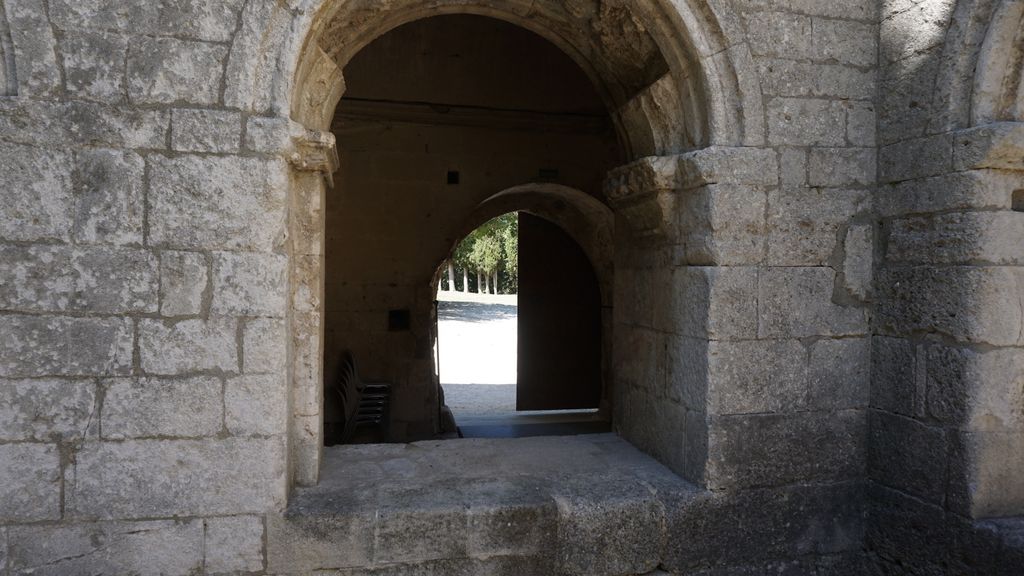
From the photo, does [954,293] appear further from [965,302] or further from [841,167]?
[841,167]

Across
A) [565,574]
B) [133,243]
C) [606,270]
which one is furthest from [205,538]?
[606,270]

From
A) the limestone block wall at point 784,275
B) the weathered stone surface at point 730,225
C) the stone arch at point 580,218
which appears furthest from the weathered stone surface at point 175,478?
the stone arch at point 580,218

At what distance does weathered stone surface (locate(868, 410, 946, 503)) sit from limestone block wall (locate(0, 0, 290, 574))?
8.22 ft

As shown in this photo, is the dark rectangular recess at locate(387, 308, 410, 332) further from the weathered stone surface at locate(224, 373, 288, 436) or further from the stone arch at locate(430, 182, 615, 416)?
→ the weathered stone surface at locate(224, 373, 288, 436)

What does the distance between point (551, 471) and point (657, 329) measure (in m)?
0.85

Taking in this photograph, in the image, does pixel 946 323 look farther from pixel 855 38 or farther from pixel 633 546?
pixel 633 546

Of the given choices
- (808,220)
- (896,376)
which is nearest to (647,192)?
(808,220)

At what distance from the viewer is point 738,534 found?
2807mm

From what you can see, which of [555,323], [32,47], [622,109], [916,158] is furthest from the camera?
[555,323]

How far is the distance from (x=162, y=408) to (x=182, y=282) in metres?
0.44

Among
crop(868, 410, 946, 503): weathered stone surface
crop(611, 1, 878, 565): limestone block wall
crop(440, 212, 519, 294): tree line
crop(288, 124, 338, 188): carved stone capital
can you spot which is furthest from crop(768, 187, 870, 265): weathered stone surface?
crop(440, 212, 519, 294): tree line

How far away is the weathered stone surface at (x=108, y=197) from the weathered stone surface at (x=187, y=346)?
0.32 meters

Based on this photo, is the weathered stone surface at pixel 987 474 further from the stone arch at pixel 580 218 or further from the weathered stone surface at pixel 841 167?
the stone arch at pixel 580 218

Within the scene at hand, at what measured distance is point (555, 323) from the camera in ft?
24.4
